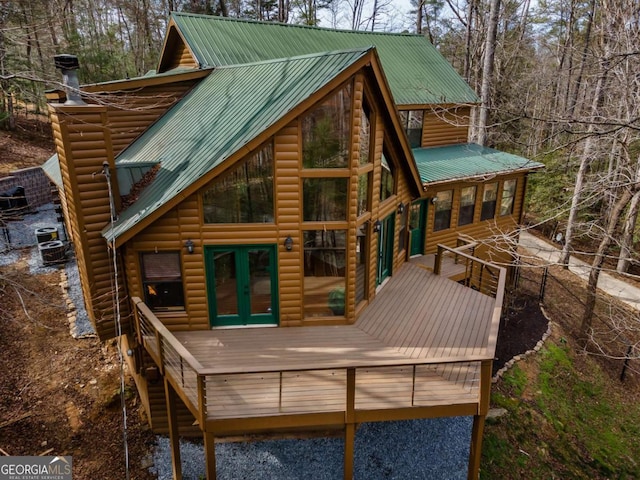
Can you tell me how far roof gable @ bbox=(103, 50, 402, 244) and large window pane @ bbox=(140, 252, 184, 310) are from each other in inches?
33.0

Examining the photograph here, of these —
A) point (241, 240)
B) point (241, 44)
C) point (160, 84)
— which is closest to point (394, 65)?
point (241, 44)

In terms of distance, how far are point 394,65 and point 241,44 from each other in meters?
6.10

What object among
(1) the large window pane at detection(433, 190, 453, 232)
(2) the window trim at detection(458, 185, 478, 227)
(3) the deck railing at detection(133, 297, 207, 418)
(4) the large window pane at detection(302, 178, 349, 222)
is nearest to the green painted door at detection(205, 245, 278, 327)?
(4) the large window pane at detection(302, 178, 349, 222)

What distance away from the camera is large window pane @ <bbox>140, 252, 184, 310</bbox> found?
8492mm

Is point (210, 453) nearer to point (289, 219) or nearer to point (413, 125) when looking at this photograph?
point (289, 219)

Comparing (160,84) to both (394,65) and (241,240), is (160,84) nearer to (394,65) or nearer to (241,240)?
(241,240)

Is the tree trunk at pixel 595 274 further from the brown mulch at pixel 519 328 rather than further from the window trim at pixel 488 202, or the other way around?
the window trim at pixel 488 202

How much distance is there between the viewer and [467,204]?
1555cm

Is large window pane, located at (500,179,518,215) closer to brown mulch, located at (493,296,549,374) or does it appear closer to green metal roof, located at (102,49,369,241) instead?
brown mulch, located at (493,296,549,374)

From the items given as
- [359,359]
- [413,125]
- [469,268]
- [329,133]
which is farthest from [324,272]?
[413,125]

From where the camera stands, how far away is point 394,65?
1677cm

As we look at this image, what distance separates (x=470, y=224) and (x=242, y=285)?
1005 centimetres

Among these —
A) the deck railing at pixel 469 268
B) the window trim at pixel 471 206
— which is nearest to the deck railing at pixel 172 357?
the deck railing at pixel 469 268

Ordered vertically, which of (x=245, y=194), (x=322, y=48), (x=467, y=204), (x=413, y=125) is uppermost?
(x=322, y=48)
